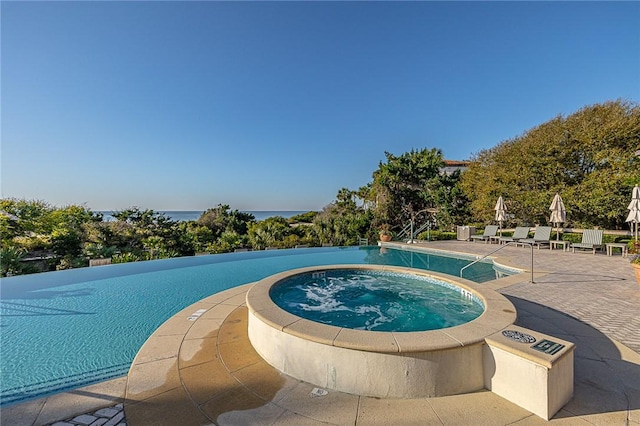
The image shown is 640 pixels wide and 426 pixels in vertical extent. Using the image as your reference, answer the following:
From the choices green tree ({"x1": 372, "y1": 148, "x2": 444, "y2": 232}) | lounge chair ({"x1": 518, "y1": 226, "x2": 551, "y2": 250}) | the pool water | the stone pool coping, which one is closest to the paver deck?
the stone pool coping

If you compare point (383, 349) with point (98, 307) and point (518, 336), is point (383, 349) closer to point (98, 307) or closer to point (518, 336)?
point (518, 336)

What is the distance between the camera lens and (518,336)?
2754 millimetres

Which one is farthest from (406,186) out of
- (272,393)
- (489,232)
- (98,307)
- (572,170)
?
(272,393)

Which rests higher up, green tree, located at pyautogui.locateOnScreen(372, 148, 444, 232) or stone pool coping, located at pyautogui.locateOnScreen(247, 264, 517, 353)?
green tree, located at pyautogui.locateOnScreen(372, 148, 444, 232)

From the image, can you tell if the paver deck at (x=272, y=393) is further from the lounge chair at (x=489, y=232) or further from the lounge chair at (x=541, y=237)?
the lounge chair at (x=489, y=232)

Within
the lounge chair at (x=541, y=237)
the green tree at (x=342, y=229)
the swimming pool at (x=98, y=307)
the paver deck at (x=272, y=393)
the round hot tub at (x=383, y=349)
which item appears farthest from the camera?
the green tree at (x=342, y=229)

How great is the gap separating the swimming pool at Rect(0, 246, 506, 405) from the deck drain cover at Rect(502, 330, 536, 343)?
4.53 meters

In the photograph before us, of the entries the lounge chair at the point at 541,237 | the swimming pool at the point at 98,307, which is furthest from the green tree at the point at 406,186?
the swimming pool at the point at 98,307

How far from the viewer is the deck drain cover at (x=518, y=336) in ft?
8.71

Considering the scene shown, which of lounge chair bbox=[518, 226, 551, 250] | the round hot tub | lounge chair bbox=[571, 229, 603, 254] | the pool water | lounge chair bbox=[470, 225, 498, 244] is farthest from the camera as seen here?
lounge chair bbox=[470, 225, 498, 244]

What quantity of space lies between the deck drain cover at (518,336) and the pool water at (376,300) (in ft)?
5.44

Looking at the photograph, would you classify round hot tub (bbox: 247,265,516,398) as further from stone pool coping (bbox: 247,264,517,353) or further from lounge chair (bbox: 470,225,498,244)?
lounge chair (bbox: 470,225,498,244)

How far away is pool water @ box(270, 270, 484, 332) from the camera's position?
4.83 metres

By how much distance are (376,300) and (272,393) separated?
379 centimetres
